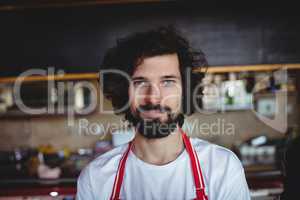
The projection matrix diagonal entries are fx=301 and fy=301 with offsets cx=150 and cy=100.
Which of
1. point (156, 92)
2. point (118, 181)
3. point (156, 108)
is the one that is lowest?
point (118, 181)

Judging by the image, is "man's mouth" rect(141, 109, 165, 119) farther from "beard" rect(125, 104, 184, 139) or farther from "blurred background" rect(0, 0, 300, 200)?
"blurred background" rect(0, 0, 300, 200)

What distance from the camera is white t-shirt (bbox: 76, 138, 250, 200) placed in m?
1.68

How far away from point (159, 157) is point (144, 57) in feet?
2.24

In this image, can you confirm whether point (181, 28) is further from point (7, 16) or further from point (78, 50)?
point (7, 16)

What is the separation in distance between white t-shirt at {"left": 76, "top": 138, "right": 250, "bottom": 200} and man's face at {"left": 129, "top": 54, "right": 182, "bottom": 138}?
28 centimetres

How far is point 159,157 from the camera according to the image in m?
1.85

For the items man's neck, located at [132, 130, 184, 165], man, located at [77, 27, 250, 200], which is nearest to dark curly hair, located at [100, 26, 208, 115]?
man, located at [77, 27, 250, 200]

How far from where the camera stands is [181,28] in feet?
9.53
